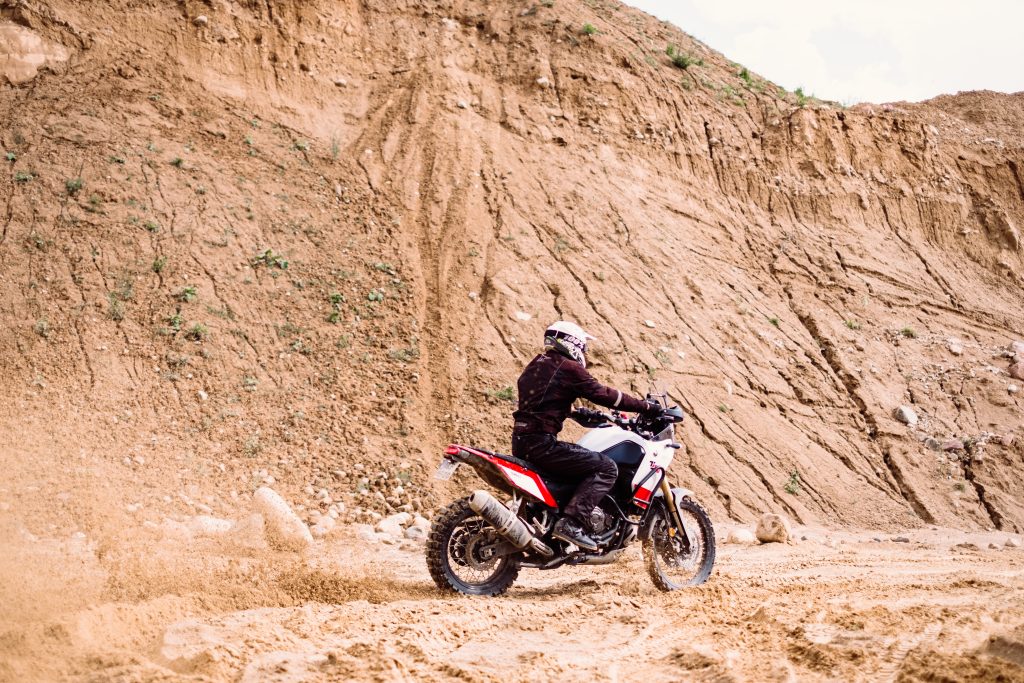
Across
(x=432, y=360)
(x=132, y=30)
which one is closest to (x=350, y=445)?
(x=432, y=360)

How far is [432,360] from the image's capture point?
12258 mm

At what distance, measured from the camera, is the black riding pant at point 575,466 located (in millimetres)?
6426

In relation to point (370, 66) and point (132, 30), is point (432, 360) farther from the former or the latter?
point (132, 30)

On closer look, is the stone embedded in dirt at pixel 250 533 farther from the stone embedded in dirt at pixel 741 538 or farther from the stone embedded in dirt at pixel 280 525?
the stone embedded in dirt at pixel 741 538

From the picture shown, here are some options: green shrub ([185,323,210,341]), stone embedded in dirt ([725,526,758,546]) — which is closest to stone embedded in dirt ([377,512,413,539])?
stone embedded in dirt ([725,526,758,546])

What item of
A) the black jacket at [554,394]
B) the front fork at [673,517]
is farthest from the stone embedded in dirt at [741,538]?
the black jacket at [554,394]

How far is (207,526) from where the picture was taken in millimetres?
8336

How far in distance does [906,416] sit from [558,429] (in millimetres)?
10601

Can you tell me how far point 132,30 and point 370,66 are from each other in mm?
4610

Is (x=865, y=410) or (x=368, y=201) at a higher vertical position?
(x=368, y=201)

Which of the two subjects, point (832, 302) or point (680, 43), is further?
point (680, 43)

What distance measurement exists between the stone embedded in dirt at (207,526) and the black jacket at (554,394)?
355 cm

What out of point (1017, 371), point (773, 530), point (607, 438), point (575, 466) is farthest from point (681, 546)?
point (1017, 371)

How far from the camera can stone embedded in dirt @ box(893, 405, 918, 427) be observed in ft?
48.2
